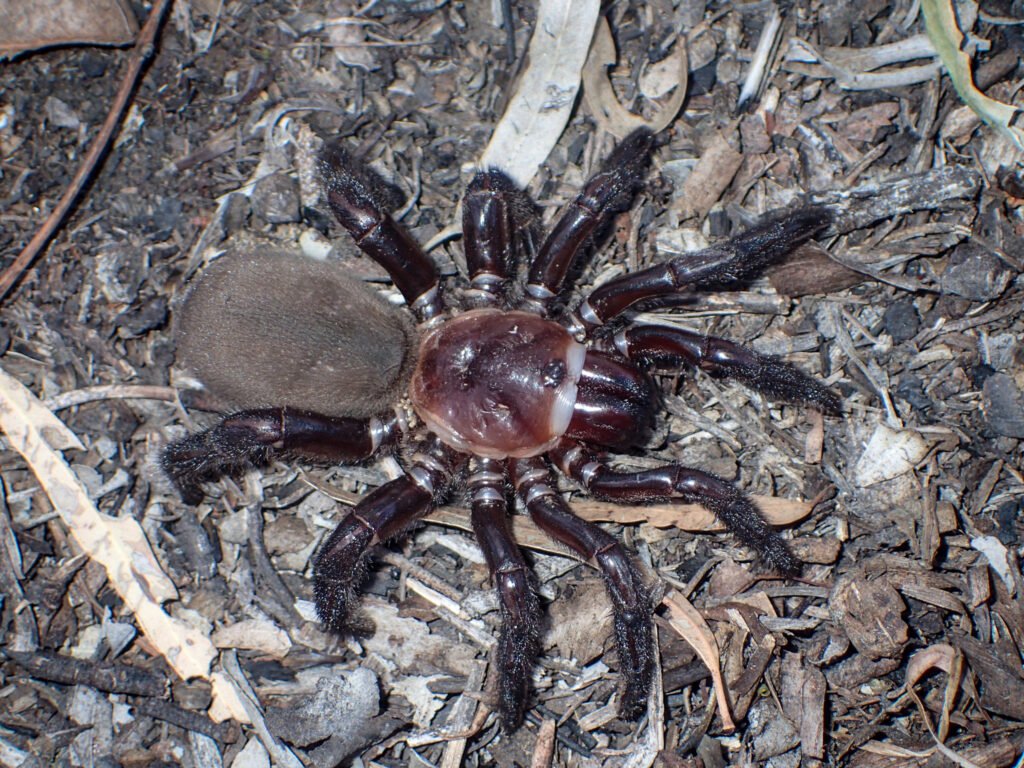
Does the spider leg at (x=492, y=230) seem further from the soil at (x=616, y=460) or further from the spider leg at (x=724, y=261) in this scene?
the spider leg at (x=724, y=261)

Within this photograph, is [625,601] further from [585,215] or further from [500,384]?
[585,215]

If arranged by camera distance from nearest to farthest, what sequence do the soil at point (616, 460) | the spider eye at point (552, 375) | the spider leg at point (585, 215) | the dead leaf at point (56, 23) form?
the soil at point (616, 460), the spider eye at point (552, 375), the spider leg at point (585, 215), the dead leaf at point (56, 23)

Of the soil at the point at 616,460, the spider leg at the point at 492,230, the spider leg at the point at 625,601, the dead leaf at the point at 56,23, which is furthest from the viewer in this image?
the dead leaf at the point at 56,23

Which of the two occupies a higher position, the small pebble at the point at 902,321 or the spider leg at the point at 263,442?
the small pebble at the point at 902,321

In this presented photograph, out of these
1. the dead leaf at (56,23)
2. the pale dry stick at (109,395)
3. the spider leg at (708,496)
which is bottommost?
the spider leg at (708,496)

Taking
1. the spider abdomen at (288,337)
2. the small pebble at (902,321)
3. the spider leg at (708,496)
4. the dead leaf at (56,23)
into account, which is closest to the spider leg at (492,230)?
the spider abdomen at (288,337)

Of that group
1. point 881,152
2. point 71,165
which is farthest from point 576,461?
point 71,165

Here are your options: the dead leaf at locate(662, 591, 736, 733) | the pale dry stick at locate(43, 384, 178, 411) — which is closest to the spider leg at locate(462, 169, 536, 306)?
the pale dry stick at locate(43, 384, 178, 411)

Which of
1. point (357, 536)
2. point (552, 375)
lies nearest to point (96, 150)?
point (357, 536)
